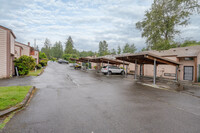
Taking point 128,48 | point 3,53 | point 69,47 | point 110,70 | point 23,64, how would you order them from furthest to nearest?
1. point 69,47
2. point 128,48
3. point 110,70
4. point 23,64
5. point 3,53

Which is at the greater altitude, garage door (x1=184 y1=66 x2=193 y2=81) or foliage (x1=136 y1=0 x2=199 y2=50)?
foliage (x1=136 y1=0 x2=199 y2=50)

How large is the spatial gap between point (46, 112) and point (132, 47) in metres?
68.8

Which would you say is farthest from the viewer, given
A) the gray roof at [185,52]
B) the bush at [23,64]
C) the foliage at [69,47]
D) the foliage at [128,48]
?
the foliage at [69,47]

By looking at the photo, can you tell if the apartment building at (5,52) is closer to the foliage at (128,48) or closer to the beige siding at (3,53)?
the beige siding at (3,53)

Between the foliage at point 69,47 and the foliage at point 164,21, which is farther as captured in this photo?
the foliage at point 69,47

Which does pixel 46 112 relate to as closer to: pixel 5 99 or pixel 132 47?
pixel 5 99

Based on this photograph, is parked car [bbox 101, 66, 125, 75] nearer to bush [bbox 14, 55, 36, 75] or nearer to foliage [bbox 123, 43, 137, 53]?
bush [bbox 14, 55, 36, 75]

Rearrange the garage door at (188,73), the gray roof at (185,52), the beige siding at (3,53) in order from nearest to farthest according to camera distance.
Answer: the beige siding at (3,53) → the gray roof at (185,52) → the garage door at (188,73)

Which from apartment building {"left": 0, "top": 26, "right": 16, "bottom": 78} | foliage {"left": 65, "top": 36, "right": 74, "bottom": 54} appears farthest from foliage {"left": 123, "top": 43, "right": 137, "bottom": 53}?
apartment building {"left": 0, "top": 26, "right": 16, "bottom": 78}

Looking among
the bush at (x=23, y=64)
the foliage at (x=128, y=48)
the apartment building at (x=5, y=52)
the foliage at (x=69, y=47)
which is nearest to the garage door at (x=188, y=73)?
the bush at (x=23, y=64)

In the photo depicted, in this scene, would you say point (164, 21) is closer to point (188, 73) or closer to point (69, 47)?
point (188, 73)

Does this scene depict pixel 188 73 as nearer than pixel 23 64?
Yes

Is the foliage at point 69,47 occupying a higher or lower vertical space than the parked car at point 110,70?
higher

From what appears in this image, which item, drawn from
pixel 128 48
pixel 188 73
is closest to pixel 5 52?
pixel 188 73
